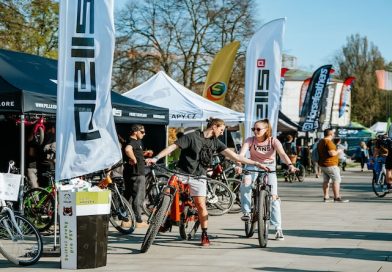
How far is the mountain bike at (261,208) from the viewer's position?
1060 centimetres

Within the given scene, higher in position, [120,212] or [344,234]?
[120,212]

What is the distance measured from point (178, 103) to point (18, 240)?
469 inches

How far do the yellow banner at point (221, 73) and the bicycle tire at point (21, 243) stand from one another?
14952 mm

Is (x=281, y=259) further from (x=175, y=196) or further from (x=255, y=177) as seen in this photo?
(x=255, y=177)

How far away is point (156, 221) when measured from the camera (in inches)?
391

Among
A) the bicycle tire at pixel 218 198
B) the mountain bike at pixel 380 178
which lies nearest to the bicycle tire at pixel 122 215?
the bicycle tire at pixel 218 198

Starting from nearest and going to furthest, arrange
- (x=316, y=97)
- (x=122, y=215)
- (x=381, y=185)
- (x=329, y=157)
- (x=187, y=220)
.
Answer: (x=187, y=220), (x=122, y=215), (x=329, y=157), (x=381, y=185), (x=316, y=97)

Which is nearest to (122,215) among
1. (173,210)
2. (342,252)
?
(173,210)

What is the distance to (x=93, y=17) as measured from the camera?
907cm

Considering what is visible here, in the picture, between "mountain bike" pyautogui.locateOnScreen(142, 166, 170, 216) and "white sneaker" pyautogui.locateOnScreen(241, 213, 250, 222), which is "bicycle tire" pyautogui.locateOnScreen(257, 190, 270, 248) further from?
"mountain bike" pyautogui.locateOnScreen(142, 166, 170, 216)

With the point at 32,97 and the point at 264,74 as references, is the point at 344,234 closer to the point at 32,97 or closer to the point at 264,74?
the point at 264,74

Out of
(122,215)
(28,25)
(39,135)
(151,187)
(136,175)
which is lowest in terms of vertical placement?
(122,215)

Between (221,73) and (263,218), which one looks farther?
(221,73)

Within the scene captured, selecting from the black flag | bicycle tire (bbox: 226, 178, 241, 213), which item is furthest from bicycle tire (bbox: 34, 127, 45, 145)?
the black flag
